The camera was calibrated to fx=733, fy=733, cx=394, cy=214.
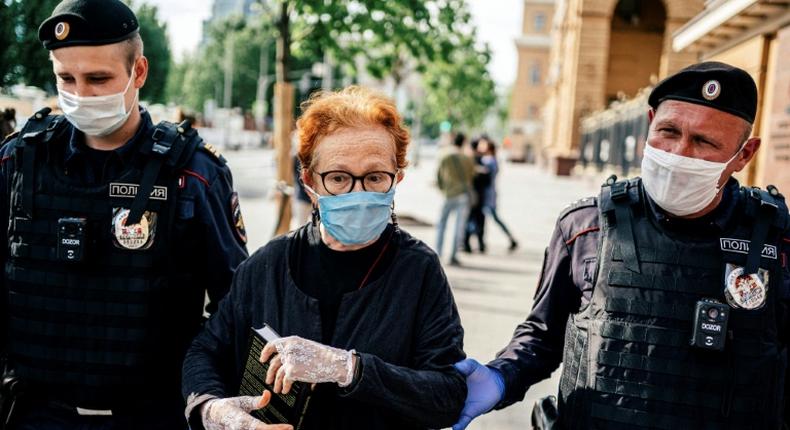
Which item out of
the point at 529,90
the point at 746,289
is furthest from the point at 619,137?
the point at 529,90

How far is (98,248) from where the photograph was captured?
88.4 inches

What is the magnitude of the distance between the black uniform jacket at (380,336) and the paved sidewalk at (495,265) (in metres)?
Result: 2.83

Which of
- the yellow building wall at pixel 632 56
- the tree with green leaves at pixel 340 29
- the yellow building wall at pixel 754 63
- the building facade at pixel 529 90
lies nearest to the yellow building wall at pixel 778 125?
the yellow building wall at pixel 754 63

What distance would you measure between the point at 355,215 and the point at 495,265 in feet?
29.3

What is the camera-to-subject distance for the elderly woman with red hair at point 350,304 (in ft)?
6.08

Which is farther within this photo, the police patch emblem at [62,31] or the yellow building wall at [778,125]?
the yellow building wall at [778,125]

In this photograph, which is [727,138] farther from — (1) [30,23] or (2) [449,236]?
(2) [449,236]

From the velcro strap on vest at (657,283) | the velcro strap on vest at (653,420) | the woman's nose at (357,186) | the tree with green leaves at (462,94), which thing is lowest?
the velcro strap on vest at (653,420)

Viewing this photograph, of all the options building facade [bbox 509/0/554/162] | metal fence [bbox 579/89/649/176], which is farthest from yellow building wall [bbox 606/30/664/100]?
building facade [bbox 509/0/554/162]

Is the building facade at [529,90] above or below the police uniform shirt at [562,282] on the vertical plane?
above

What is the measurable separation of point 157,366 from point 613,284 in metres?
1.42

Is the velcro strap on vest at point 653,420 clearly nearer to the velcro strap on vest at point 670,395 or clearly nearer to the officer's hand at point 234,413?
the velcro strap on vest at point 670,395

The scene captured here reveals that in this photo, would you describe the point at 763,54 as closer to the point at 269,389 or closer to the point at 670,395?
the point at 670,395

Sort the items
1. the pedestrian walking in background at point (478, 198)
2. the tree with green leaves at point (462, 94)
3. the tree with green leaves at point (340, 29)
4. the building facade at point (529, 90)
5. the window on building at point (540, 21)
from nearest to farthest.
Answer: the tree with green leaves at point (340, 29)
the pedestrian walking in background at point (478, 198)
the tree with green leaves at point (462, 94)
the building facade at point (529, 90)
the window on building at point (540, 21)
